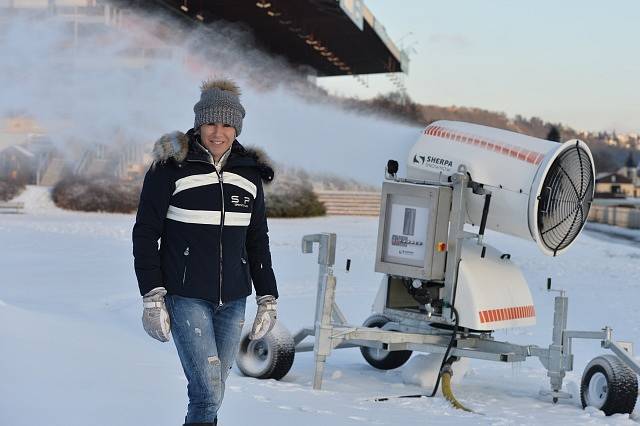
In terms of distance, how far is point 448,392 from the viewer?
23.5 feet

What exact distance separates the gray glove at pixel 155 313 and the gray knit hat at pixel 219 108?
714 millimetres

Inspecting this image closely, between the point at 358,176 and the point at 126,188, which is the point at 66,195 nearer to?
the point at 126,188

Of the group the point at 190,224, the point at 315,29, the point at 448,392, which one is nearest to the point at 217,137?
the point at 190,224

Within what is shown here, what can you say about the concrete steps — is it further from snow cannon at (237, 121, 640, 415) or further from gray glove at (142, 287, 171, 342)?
gray glove at (142, 287, 171, 342)

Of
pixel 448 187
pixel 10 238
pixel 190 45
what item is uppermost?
pixel 190 45

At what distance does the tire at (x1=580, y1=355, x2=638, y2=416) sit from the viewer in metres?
6.75

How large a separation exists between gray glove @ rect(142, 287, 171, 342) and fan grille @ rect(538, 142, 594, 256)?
3948mm

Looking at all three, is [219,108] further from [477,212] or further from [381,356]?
[381,356]

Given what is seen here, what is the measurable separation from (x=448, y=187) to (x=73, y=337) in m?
3.10

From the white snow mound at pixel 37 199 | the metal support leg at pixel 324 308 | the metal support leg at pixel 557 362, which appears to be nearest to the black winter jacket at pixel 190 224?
the metal support leg at pixel 324 308

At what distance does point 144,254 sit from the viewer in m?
3.95

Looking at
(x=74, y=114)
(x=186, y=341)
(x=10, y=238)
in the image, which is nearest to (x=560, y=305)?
(x=186, y=341)

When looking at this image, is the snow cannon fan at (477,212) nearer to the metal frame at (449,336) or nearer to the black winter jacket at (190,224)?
the metal frame at (449,336)

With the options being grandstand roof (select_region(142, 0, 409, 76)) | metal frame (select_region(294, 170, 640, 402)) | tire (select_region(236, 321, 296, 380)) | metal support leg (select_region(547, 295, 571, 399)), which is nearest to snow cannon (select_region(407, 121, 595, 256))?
metal frame (select_region(294, 170, 640, 402))
